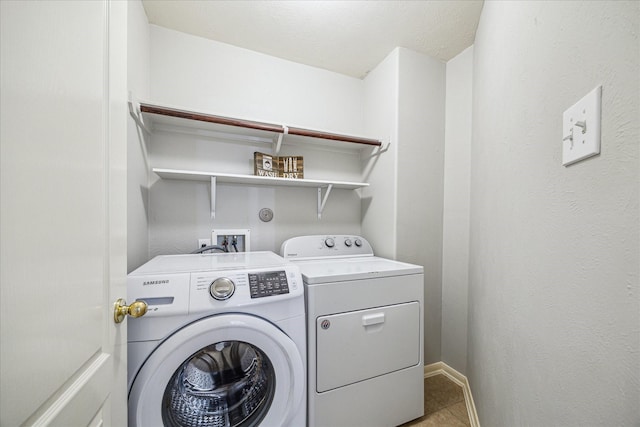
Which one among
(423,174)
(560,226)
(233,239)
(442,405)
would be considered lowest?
(442,405)

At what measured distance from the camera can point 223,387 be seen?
1157 mm

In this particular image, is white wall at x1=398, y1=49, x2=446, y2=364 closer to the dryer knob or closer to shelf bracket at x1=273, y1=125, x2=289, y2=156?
shelf bracket at x1=273, y1=125, x2=289, y2=156

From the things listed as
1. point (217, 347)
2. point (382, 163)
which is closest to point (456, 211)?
point (382, 163)

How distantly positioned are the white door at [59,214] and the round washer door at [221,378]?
224 mm

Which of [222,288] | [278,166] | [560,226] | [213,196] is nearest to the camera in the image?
[560,226]

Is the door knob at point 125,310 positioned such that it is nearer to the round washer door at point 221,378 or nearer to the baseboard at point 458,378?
the round washer door at point 221,378

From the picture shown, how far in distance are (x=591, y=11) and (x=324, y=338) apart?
1.39m

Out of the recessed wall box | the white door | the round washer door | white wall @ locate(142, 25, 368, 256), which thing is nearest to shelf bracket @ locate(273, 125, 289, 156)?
white wall @ locate(142, 25, 368, 256)

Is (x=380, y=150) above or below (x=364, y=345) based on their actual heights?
above

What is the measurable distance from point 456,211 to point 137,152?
7.15 feet

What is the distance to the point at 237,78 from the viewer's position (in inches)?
73.0

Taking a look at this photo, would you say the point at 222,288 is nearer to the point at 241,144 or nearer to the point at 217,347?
the point at 217,347

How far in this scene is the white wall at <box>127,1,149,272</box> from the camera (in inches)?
48.8

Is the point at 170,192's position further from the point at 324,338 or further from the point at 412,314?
the point at 412,314
